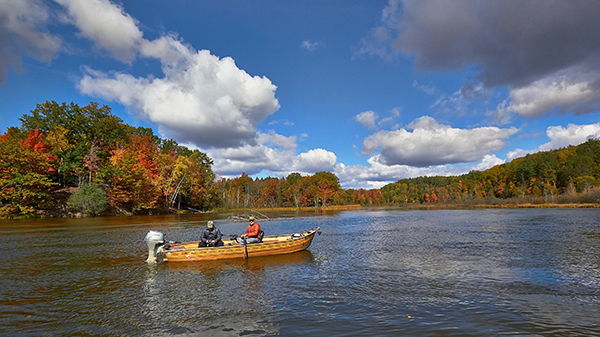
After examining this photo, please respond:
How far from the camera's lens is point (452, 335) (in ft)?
24.6

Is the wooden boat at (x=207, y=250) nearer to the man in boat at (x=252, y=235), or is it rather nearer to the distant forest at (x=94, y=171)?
the man in boat at (x=252, y=235)

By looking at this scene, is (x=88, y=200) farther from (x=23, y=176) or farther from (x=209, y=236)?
(x=209, y=236)

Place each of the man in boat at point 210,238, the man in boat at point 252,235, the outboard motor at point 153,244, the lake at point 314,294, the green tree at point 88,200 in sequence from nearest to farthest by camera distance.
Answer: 1. the lake at point 314,294
2. the outboard motor at point 153,244
3. the man in boat at point 210,238
4. the man in boat at point 252,235
5. the green tree at point 88,200

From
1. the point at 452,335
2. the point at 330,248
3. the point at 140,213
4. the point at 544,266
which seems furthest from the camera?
the point at 140,213

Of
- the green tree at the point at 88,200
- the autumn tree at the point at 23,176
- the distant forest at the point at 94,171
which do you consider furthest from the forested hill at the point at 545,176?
the autumn tree at the point at 23,176

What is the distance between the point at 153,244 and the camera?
54.0ft

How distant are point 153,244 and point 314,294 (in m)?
10.1

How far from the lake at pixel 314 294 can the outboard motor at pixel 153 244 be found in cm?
54

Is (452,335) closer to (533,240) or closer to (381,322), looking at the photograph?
(381,322)

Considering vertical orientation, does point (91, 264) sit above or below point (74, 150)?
below

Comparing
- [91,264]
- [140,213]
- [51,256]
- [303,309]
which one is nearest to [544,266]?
[303,309]

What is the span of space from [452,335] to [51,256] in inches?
883

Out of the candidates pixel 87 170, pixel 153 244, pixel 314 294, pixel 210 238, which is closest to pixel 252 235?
pixel 210 238

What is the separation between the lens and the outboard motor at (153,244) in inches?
647
